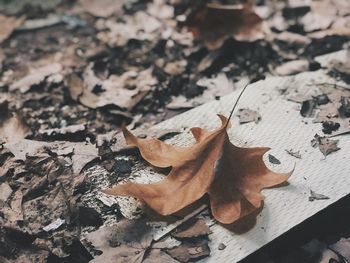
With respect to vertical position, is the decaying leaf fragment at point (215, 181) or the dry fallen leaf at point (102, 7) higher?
the decaying leaf fragment at point (215, 181)

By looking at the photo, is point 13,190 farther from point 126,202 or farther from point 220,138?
point 220,138

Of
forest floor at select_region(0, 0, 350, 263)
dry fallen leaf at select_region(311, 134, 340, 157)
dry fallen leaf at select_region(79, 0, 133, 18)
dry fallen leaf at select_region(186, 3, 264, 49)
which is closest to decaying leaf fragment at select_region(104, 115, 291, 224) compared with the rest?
forest floor at select_region(0, 0, 350, 263)

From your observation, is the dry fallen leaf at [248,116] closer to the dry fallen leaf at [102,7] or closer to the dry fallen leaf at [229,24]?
the dry fallen leaf at [229,24]

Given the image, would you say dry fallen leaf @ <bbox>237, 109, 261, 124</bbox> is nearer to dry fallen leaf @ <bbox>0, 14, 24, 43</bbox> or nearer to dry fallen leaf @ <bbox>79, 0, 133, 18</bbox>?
dry fallen leaf @ <bbox>79, 0, 133, 18</bbox>

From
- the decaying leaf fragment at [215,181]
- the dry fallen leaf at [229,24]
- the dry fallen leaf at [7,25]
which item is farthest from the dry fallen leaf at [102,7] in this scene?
the decaying leaf fragment at [215,181]

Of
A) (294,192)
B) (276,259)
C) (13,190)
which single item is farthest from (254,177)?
(13,190)
